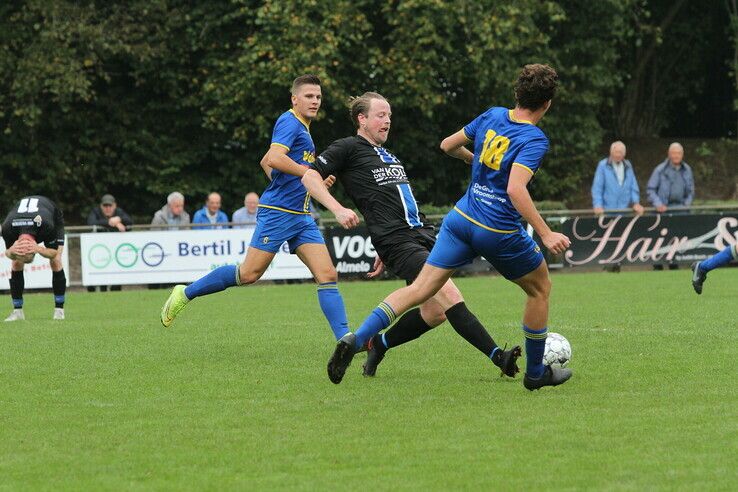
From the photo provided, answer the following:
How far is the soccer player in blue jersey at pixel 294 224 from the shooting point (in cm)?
966

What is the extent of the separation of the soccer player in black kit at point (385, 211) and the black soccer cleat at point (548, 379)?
3.02 feet

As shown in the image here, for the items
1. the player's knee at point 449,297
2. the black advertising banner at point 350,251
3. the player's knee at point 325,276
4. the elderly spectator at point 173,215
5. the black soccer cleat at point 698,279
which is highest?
the player's knee at point 449,297

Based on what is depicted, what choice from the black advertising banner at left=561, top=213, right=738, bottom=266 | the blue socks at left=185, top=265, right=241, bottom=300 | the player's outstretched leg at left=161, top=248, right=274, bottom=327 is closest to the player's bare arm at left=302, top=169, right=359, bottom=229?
the player's outstretched leg at left=161, top=248, right=274, bottom=327

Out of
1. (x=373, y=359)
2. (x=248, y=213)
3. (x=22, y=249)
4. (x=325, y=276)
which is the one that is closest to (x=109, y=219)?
(x=248, y=213)

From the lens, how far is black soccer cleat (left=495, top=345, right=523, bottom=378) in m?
8.29

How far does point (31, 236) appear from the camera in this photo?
13.9 meters

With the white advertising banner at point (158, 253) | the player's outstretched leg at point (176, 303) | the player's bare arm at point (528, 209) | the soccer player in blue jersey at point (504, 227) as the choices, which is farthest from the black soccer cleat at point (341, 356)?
the white advertising banner at point (158, 253)

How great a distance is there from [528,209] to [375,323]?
1.13 meters

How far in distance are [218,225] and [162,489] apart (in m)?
16.5

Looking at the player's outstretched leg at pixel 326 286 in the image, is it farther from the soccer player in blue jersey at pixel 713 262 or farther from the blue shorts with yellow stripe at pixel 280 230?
the soccer player in blue jersey at pixel 713 262

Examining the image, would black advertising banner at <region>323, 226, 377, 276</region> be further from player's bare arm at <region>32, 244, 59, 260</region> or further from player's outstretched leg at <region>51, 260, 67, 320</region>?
player's bare arm at <region>32, 244, 59, 260</region>

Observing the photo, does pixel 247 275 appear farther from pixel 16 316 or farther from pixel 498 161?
pixel 16 316

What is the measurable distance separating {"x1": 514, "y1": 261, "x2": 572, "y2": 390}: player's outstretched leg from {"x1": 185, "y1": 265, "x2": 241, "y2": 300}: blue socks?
2.96 m

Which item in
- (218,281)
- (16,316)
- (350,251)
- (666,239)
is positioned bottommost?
(350,251)
